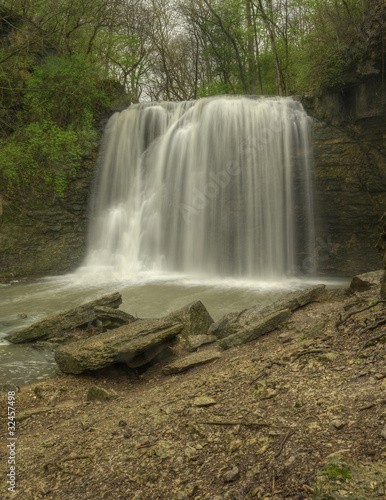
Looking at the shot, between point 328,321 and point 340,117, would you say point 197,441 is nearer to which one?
point 328,321

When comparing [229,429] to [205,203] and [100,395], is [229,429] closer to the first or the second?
[100,395]

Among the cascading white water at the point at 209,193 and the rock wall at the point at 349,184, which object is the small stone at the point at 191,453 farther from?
the rock wall at the point at 349,184

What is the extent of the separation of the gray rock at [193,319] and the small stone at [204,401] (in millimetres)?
3169

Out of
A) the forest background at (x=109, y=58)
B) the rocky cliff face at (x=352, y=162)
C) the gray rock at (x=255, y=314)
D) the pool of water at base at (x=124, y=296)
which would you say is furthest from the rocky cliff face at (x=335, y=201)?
the gray rock at (x=255, y=314)

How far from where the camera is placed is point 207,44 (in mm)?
24078

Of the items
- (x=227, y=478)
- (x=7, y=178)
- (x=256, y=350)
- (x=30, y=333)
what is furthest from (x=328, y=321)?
(x=7, y=178)

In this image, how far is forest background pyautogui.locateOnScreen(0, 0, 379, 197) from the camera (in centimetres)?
1172

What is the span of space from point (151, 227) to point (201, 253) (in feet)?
7.77

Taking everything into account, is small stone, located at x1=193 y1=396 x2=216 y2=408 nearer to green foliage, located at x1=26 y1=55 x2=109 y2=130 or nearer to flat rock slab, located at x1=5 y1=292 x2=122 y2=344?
flat rock slab, located at x1=5 y1=292 x2=122 y2=344

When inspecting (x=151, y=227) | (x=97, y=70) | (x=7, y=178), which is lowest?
(x=151, y=227)

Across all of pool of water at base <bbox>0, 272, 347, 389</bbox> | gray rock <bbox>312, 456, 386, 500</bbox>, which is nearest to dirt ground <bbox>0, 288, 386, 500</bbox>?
gray rock <bbox>312, 456, 386, 500</bbox>

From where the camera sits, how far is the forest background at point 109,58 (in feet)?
38.4

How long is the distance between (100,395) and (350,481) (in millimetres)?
3262

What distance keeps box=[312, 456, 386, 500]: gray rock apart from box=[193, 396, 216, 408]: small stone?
1426mm
